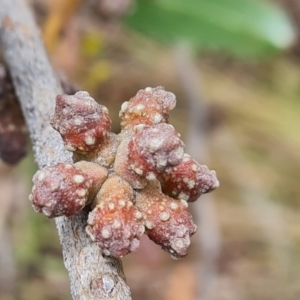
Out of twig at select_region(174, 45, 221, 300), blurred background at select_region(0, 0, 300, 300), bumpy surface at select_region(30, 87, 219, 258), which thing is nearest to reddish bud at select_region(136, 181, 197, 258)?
bumpy surface at select_region(30, 87, 219, 258)

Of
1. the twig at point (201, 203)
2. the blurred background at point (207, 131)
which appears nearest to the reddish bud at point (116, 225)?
the blurred background at point (207, 131)

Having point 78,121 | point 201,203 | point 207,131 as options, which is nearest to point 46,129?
point 78,121

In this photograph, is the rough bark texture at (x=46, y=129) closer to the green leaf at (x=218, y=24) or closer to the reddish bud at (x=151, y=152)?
the reddish bud at (x=151, y=152)

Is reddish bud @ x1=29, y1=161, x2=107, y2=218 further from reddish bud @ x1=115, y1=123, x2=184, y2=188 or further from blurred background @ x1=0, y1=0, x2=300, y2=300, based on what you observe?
blurred background @ x1=0, y1=0, x2=300, y2=300

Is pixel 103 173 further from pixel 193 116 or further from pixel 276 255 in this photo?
pixel 276 255

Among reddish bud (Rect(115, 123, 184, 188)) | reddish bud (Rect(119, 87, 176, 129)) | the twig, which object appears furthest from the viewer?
the twig

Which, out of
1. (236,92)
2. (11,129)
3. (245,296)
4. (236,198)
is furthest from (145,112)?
(236,92)

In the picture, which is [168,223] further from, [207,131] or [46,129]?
[207,131]
